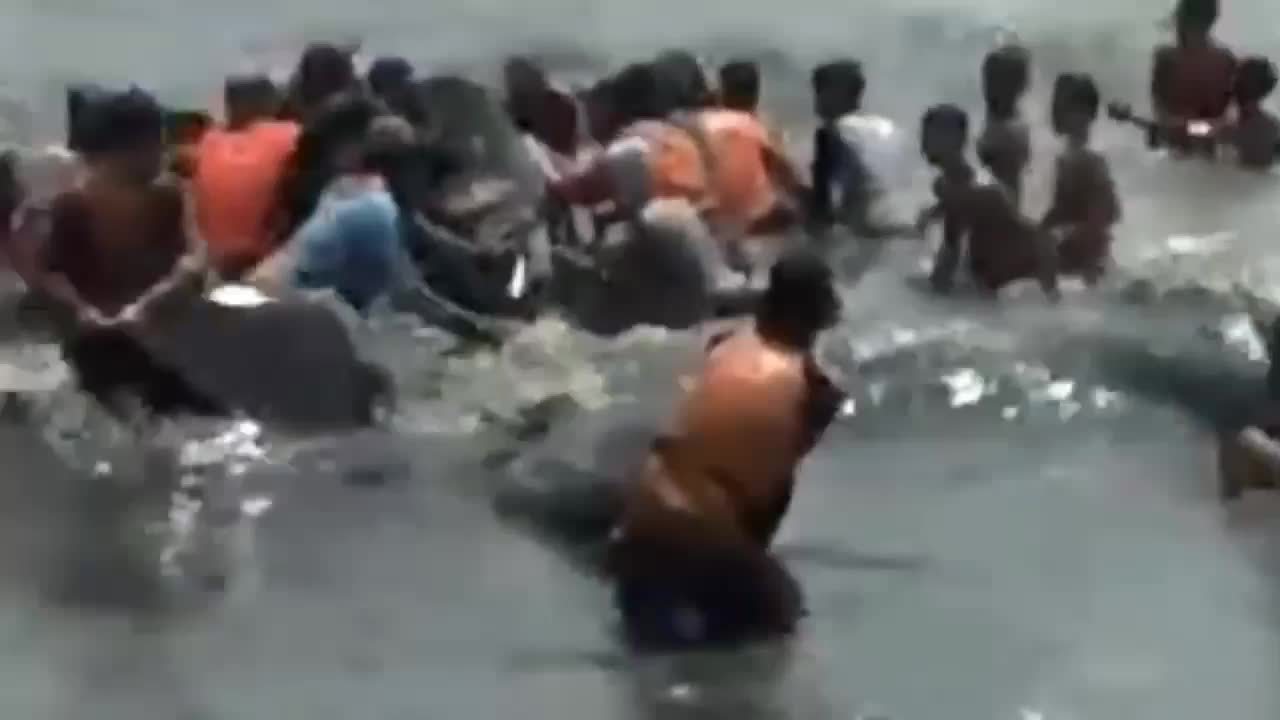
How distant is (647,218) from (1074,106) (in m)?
2.07

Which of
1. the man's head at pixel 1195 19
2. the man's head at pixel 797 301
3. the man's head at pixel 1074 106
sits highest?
the man's head at pixel 797 301

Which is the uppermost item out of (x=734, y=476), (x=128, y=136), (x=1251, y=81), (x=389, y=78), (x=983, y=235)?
(x=128, y=136)

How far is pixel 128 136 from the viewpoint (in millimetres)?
6523

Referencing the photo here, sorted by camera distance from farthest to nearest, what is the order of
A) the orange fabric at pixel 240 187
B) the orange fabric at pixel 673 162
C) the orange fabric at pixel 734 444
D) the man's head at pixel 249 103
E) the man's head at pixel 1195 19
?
the man's head at pixel 1195 19 < the orange fabric at pixel 673 162 < the man's head at pixel 249 103 < the orange fabric at pixel 240 187 < the orange fabric at pixel 734 444

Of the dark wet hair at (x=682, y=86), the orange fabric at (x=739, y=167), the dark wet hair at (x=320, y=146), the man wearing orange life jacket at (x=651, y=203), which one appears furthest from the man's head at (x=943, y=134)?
the dark wet hair at (x=320, y=146)

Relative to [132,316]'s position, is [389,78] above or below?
above

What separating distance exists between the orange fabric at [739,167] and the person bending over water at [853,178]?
503 millimetres

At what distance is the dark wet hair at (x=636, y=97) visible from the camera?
28.0 ft

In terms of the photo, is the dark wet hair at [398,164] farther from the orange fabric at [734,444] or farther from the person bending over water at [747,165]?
the orange fabric at [734,444]

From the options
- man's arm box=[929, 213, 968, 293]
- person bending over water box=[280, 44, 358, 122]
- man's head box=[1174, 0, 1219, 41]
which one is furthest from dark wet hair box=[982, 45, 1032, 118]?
person bending over water box=[280, 44, 358, 122]

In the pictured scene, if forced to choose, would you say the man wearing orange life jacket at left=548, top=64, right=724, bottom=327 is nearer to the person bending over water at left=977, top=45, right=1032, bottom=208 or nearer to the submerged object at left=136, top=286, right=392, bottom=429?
the submerged object at left=136, top=286, right=392, bottom=429

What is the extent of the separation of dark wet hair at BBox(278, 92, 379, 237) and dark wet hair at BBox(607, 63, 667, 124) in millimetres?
1263

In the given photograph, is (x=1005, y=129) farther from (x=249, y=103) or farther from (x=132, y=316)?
(x=132, y=316)

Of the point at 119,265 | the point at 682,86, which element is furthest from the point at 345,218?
the point at 682,86
